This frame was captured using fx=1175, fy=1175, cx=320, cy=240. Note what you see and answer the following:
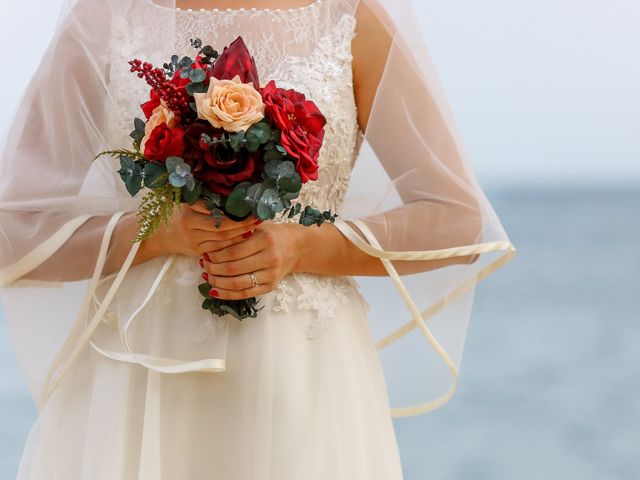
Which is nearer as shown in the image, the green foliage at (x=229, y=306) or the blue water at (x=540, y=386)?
the green foliage at (x=229, y=306)

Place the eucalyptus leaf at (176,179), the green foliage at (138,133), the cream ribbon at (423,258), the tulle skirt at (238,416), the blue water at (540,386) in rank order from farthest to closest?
1. the blue water at (540,386)
2. the cream ribbon at (423,258)
3. the tulle skirt at (238,416)
4. the green foliage at (138,133)
5. the eucalyptus leaf at (176,179)

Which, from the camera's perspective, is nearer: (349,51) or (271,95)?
(271,95)

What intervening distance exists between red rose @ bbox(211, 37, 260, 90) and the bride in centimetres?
24

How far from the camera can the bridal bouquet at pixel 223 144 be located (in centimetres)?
156

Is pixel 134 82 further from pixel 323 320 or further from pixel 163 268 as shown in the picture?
pixel 323 320

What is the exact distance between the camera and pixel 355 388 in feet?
6.08

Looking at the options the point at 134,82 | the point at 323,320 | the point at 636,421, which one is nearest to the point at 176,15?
the point at 134,82

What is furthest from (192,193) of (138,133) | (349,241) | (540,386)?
(540,386)

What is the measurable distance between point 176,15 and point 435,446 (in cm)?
395

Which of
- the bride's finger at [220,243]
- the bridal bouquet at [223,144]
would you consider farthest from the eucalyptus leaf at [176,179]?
the bride's finger at [220,243]

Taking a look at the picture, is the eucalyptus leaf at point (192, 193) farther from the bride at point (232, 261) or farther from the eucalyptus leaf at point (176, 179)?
the bride at point (232, 261)

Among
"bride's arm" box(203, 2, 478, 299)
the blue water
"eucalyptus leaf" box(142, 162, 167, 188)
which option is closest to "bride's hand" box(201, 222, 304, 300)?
"bride's arm" box(203, 2, 478, 299)

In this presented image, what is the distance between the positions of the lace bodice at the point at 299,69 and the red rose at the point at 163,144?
0.29 meters

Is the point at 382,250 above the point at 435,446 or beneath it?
above
